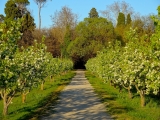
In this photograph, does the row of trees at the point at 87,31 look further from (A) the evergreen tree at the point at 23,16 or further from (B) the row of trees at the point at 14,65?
(B) the row of trees at the point at 14,65

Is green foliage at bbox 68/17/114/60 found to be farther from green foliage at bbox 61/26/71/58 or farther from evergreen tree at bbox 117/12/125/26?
green foliage at bbox 61/26/71/58

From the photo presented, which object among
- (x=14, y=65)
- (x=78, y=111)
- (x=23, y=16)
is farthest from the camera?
(x=23, y=16)

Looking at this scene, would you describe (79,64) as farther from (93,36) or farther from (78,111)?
(78,111)

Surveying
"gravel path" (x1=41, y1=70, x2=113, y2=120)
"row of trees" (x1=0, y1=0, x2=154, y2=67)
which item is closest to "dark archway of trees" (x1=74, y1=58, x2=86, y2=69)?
"row of trees" (x1=0, y1=0, x2=154, y2=67)

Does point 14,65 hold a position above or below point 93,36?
below

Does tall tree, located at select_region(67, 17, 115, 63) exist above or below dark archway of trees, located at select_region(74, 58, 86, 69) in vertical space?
above

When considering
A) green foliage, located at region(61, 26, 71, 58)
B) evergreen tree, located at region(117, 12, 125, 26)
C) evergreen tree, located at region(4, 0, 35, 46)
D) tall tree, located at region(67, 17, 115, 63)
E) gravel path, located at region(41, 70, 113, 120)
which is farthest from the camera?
green foliage, located at region(61, 26, 71, 58)

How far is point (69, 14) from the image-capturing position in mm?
79062

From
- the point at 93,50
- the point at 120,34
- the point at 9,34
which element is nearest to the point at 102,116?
the point at 9,34

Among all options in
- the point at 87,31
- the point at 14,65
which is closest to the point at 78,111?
the point at 14,65

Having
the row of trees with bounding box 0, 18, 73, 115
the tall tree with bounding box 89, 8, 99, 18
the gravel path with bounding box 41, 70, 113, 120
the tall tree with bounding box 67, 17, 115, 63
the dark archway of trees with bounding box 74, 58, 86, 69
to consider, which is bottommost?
the gravel path with bounding box 41, 70, 113, 120

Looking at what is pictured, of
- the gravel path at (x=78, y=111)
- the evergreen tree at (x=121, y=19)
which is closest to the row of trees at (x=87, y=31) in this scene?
the evergreen tree at (x=121, y=19)

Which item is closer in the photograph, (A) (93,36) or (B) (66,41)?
(A) (93,36)

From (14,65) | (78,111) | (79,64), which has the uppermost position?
(79,64)
